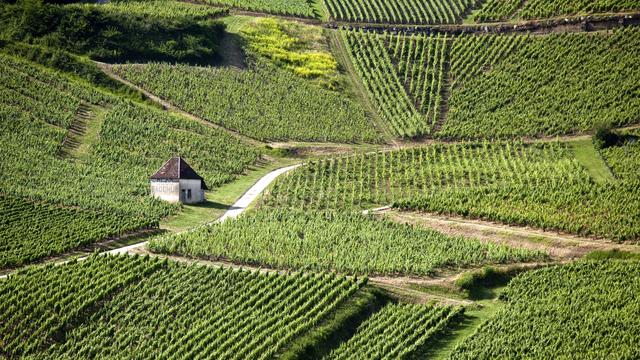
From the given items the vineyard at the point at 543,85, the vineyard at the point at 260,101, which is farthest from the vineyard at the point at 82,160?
the vineyard at the point at 543,85

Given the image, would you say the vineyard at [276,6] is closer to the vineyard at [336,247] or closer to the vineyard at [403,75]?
the vineyard at [403,75]

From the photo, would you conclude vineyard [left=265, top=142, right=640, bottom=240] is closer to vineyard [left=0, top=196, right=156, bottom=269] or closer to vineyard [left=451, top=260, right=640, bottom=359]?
vineyard [left=451, top=260, right=640, bottom=359]

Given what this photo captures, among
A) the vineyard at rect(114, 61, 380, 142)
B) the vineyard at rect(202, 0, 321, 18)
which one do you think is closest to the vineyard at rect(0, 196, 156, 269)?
the vineyard at rect(114, 61, 380, 142)

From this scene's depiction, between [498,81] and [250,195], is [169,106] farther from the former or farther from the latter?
[498,81]

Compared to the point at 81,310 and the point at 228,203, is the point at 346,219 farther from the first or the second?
the point at 81,310

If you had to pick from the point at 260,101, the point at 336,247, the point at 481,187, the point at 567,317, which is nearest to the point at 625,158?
the point at 481,187
